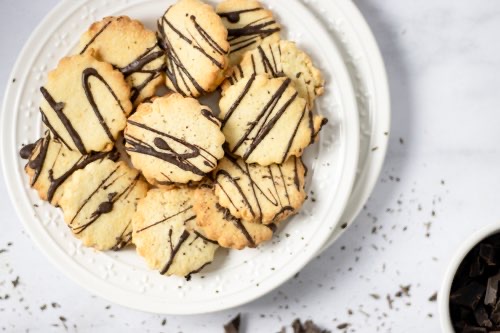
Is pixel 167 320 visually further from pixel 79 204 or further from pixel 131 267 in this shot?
pixel 79 204

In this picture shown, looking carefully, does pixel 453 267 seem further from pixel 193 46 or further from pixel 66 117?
pixel 66 117

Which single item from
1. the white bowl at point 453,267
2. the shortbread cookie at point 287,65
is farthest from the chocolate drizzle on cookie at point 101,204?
the white bowl at point 453,267

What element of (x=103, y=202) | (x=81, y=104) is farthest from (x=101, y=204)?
(x=81, y=104)

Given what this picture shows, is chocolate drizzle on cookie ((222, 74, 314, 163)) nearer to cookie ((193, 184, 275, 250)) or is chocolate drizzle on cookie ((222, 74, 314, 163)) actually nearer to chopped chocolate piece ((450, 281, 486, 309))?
cookie ((193, 184, 275, 250))

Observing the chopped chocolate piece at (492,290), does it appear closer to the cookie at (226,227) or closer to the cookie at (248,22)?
the cookie at (226,227)

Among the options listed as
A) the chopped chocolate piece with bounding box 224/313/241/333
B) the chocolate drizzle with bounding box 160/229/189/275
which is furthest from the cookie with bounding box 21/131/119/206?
the chopped chocolate piece with bounding box 224/313/241/333
